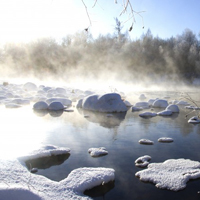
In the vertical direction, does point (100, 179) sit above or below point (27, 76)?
below

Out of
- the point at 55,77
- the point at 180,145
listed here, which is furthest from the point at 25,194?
the point at 55,77

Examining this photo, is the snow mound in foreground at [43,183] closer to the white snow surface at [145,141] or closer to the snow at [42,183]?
the snow at [42,183]

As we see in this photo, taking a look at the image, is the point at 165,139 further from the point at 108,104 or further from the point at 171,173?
the point at 108,104

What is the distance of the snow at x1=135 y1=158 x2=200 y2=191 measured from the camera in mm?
2785

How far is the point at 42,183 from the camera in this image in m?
2.63

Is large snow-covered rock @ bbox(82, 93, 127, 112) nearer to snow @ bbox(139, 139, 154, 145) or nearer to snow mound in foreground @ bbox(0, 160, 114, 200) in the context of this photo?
snow @ bbox(139, 139, 154, 145)

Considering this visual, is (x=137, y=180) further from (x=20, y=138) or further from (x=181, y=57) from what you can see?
(x=181, y=57)

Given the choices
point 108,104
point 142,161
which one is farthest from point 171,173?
point 108,104

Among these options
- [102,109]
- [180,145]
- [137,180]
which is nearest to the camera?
[137,180]

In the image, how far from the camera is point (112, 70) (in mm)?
23594

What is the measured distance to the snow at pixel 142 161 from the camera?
3.33m

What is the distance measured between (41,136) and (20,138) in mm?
450

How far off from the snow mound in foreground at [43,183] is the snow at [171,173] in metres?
0.54

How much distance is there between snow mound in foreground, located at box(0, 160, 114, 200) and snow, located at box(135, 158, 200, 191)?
1.78 ft
